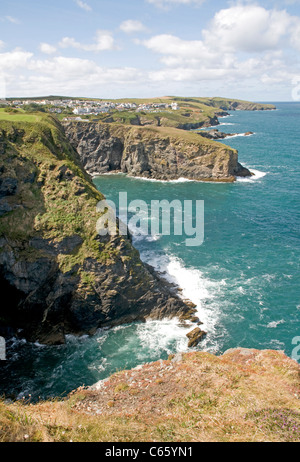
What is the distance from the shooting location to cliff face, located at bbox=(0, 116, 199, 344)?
32.5 m

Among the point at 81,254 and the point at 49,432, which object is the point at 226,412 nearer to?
the point at 49,432

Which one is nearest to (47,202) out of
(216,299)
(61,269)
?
(61,269)

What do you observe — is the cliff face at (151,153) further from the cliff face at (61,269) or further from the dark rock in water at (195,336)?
the dark rock in water at (195,336)

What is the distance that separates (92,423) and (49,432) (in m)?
1.98

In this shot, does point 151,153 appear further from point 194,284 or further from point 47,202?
point 194,284

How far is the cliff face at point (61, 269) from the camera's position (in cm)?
3250

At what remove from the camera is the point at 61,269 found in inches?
1300

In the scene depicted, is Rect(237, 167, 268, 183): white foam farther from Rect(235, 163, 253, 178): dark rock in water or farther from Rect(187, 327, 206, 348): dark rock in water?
Rect(187, 327, 206, 348): dark rock in water

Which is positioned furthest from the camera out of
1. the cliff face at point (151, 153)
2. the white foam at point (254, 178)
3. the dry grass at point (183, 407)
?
the cliff face at point (151, 153)

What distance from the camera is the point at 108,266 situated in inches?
1308

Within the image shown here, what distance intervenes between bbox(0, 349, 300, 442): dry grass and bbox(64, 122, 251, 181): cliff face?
75.2m

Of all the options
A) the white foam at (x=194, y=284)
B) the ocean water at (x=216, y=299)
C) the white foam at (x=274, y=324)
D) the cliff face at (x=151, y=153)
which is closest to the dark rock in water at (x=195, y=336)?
the ocean water at (x=216, y=299)

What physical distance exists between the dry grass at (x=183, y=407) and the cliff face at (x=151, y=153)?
75.2 metres

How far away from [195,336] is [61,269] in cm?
1686
